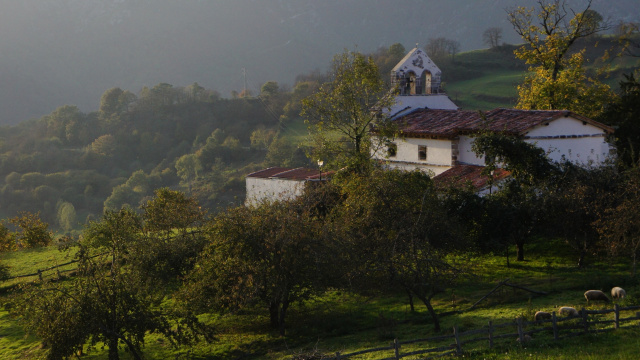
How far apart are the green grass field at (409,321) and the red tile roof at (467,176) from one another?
4.72m

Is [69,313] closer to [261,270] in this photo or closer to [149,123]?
[261,270]

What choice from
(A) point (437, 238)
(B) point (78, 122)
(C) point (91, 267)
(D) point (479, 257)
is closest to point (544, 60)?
(D) point (479, 257)

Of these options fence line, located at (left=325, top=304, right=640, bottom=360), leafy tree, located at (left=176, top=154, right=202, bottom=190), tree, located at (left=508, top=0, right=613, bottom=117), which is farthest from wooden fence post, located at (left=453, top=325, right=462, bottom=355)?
leafy tree, located at (left=176, top=154, right=202, bottom=190)

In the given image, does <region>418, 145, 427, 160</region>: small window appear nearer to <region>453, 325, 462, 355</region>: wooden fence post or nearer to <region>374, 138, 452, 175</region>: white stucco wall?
<region>374, 138, 452, 175</region>: white stucco wall

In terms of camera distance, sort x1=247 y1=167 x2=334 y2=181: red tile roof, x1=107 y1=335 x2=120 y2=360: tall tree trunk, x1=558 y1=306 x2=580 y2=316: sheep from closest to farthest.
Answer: x1=558 y1=306 x2=580 y2=316: sheep
x1=107 y1=335 x2=120 y2=360: tall tree trunk
x1=247 y1=167 x2=334 y2=181: red tile roof

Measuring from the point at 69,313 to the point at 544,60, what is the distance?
130 feet

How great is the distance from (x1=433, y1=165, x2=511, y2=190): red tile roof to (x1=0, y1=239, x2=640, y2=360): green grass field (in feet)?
15.5

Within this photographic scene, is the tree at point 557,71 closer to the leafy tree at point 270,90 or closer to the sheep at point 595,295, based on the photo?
the sheep at point 595,295

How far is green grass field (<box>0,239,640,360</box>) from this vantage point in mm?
15695

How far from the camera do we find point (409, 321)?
21.1 m

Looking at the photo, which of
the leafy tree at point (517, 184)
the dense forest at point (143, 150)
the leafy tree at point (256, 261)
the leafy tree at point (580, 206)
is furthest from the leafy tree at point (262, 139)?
the leafy tree at point (256, 261)

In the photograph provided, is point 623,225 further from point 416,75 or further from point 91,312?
point 416,75

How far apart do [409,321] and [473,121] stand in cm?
1880

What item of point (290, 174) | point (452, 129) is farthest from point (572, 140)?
point (290, 174)
